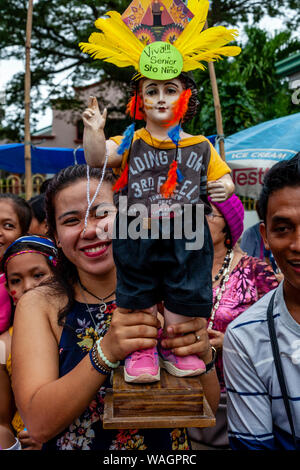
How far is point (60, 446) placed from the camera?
1442 millimetres

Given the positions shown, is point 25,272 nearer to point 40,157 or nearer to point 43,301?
point 43,301

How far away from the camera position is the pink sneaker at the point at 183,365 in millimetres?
1311

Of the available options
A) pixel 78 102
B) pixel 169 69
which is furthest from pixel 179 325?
pixel 78 102

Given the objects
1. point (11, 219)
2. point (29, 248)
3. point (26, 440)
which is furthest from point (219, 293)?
point (11, 219)

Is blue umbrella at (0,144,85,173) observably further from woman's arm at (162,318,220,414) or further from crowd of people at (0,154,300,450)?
woman's arm at (162,318,220,414)

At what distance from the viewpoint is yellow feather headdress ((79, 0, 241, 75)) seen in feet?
4.58

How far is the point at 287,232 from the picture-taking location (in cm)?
149

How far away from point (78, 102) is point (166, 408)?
13.1 m

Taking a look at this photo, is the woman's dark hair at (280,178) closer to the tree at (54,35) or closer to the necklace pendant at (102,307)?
the necklace pendant at (102,307)

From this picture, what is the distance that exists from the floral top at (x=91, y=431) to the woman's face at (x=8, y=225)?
150cm

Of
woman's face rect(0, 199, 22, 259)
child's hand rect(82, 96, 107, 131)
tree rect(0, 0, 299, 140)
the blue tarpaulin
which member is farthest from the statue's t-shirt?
tree rect(0, 0, 299, 140)

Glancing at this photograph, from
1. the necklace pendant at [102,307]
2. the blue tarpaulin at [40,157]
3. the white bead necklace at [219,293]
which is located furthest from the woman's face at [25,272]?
the blue tarpaulin at [40,157]

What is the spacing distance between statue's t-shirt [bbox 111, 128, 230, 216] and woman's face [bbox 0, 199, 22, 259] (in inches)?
68.3

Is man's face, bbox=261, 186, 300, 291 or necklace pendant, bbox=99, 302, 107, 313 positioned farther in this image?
necklace pendant, bbox=99, 302, 107, 313
